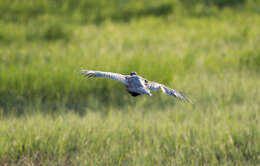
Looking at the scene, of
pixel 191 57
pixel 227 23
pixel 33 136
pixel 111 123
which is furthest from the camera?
pixel 227 23

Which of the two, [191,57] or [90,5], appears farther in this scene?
[90,5]

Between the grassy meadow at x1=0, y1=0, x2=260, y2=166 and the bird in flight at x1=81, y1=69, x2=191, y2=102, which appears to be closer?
the bird in flight at x1=81, y1=69, x2=191, y2=102

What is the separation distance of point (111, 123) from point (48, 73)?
1.09 meters

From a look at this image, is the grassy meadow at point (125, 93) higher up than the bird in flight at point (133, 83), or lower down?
lower down

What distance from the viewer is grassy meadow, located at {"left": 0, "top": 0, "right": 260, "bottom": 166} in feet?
8.96

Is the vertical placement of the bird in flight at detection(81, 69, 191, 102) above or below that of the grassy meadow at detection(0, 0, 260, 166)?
above

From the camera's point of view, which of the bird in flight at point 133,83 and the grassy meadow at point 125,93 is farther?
the grassy meadow at point 125,93

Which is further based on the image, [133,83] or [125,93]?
[125,93]

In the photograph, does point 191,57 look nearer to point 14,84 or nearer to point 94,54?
point 94,54

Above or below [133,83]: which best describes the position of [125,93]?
below

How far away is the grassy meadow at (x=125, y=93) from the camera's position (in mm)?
2732

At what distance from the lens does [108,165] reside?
2584mm

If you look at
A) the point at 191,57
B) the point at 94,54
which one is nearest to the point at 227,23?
the point at 191,57

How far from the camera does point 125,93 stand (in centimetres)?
377
